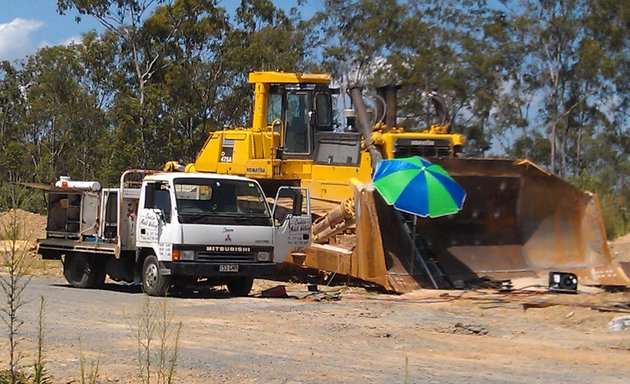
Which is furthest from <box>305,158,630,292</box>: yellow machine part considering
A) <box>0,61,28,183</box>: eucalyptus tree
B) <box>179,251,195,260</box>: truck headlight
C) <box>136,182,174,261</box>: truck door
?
<box>0,61,28,183</box>: eucalyptus tree

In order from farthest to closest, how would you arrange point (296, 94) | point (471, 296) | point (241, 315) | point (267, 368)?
point (296, 94)
point (471, 296)
point (241, 315)
point (267, 368)

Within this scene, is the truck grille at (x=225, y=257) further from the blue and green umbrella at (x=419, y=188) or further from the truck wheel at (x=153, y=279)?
the blue and green umbrella at (x=419, y=188)

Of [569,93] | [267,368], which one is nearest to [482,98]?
[569,93]

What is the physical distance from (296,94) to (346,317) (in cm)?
929

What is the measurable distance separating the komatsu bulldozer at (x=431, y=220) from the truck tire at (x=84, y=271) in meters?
3.51

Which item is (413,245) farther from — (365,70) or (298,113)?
(365,70)

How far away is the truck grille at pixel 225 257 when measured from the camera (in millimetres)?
16250

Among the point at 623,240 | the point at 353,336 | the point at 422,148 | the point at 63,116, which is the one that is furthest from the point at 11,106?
the point at 353,336

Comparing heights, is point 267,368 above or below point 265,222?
below

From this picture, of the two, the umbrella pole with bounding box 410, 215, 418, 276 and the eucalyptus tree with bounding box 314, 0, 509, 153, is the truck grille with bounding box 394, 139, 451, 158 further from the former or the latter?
the eucalyptus tree with bounding box 314, 0, 509, 153

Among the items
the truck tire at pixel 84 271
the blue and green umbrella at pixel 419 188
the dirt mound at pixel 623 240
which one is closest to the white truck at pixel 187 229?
the truck tire at pixel 84 271

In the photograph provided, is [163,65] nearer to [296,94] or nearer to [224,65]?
[224,65]

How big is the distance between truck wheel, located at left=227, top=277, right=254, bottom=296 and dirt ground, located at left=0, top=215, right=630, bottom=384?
280 mm

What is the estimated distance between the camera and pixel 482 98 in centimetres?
4662
